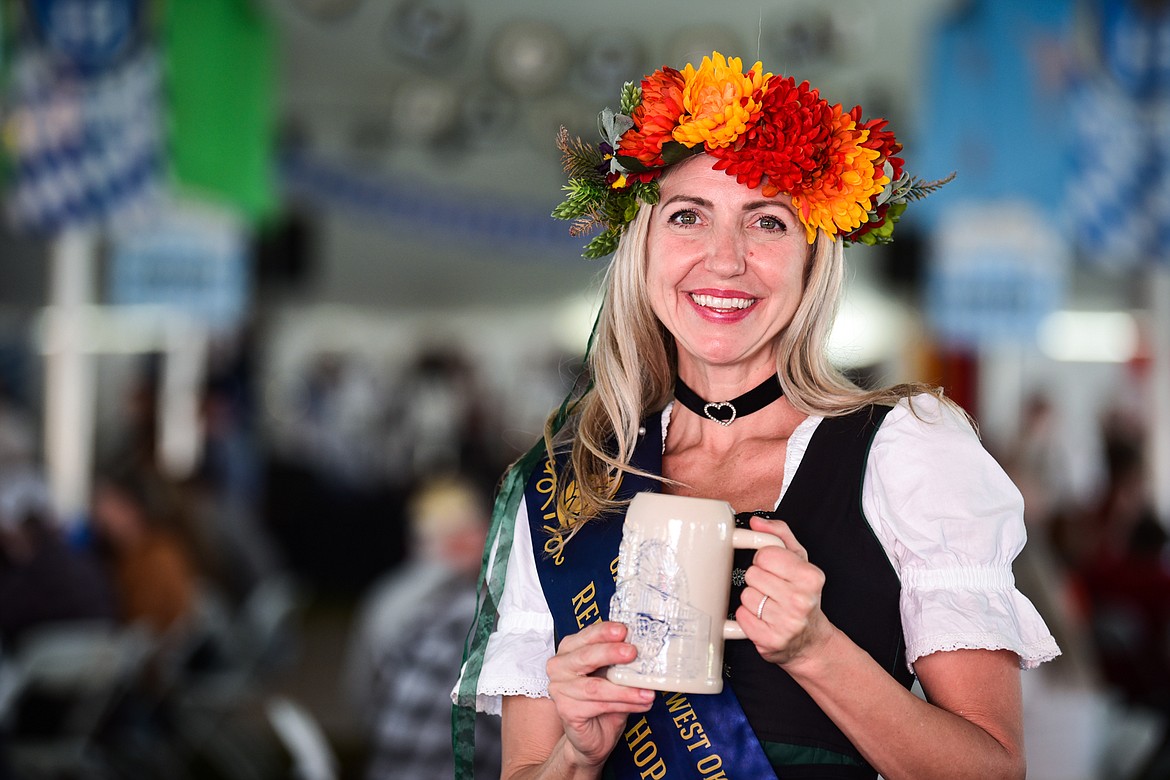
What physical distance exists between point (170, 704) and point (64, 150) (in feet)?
7.04

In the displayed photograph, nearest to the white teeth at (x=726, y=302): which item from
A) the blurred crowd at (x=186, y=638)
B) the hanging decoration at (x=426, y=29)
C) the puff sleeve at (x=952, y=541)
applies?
the puff sleeve at (x=952, y=541)

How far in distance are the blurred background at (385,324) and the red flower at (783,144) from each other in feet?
0.54

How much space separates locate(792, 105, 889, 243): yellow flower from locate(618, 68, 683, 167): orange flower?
0.48 feet

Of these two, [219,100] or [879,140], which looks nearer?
[879,140]

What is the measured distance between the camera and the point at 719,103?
129 cm

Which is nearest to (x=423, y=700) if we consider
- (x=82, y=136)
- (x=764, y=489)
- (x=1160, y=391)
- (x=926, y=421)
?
(x=764, y=489)

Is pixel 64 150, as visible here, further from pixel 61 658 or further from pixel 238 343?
pixel 238 343

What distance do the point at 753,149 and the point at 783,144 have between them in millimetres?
30

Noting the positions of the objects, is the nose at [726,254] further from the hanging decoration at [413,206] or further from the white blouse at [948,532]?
the hanging decoration at [413,206]

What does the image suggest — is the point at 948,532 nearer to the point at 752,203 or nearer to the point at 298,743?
the point at 752,203

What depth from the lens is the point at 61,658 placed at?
12.5ft

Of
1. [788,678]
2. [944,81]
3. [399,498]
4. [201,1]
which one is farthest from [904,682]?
[399,498]

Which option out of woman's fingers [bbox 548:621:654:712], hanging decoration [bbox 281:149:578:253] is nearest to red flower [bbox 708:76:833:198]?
woman's fingers [bbox 548:621:654:712]

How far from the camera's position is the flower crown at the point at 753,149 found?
1277mm
